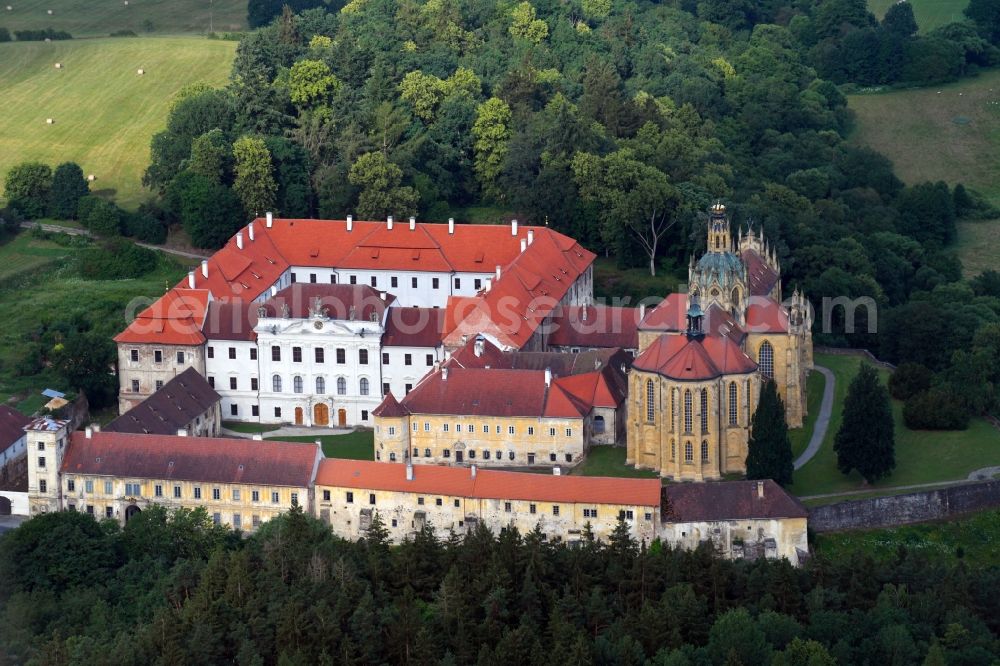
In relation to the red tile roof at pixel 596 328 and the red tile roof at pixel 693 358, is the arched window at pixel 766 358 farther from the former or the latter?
the red tile roof at pixel 596 328

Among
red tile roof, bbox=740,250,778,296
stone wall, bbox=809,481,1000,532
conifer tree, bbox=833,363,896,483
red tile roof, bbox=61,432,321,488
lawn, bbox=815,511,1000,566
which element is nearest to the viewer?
lawn, bbox=815,511,1000,566

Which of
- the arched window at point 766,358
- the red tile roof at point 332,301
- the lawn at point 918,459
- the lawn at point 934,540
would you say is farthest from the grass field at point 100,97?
the lawn at point 934,540

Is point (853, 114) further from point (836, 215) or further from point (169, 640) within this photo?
point (169, 640)

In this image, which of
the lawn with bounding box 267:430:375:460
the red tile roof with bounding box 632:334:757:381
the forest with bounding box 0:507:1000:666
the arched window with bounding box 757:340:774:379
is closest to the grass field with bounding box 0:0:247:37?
the lawn with bounding box 267:430:375:460

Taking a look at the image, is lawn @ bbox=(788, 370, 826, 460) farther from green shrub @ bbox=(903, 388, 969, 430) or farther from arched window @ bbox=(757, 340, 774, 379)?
green shrub @ bbox=(903, 388, 969, 430)

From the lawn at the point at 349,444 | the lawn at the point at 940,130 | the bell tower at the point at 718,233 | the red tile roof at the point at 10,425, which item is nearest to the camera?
the red tile roof at the point at 10,425

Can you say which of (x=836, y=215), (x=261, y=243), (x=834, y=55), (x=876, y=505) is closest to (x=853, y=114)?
(x=834, y=55)

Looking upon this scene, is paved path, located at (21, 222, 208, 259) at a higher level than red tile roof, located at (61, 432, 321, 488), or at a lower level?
higher
